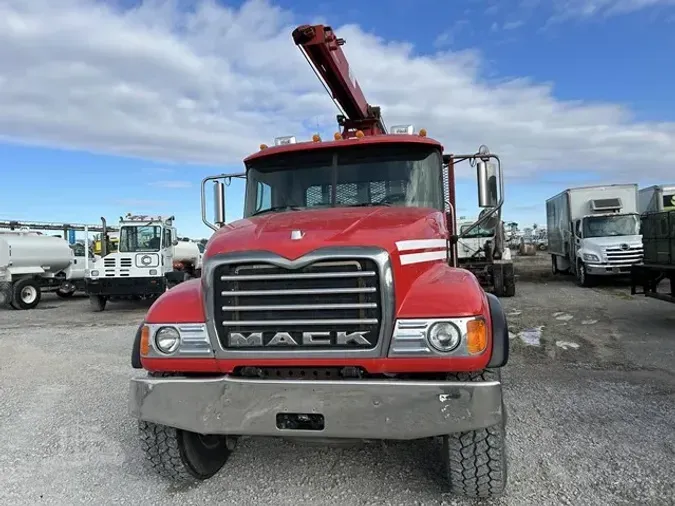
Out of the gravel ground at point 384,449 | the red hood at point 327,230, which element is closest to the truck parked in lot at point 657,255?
the gravel ground at point 384,449

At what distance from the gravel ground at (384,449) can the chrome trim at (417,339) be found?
1.07 metres

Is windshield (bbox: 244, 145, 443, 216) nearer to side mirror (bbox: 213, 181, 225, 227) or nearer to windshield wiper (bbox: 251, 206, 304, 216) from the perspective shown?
windshield wiper (bbox: 251, 206, 304, 216)

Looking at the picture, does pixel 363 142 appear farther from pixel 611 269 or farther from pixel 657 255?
pixel 611 269

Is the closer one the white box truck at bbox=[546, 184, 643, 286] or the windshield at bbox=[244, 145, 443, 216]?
the windshield at bbox=[244, 145, 443, 216]

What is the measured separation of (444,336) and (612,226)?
16.7m

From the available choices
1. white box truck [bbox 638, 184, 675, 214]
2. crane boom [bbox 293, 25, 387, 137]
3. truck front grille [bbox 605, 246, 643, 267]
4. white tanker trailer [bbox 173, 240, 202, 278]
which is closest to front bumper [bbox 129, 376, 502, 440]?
crane boom [bbox 293, 25, 387, 137]

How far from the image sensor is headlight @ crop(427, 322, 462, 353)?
312 centimetres

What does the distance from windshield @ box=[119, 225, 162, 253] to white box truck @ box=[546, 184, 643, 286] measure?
12897mm

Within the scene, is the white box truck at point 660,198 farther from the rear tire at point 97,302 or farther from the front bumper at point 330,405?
the front bumper at point 330,405

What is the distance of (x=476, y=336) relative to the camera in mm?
3150

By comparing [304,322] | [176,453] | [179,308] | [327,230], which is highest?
[327,230]

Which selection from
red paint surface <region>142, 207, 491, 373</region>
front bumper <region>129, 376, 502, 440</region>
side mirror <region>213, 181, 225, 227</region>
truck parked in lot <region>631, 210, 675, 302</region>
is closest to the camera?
front bumper <region>129, 376, 502, 440</region>

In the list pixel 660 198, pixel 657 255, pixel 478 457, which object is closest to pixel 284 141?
pixel 478 457

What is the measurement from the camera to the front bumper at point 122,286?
15.6 metres
